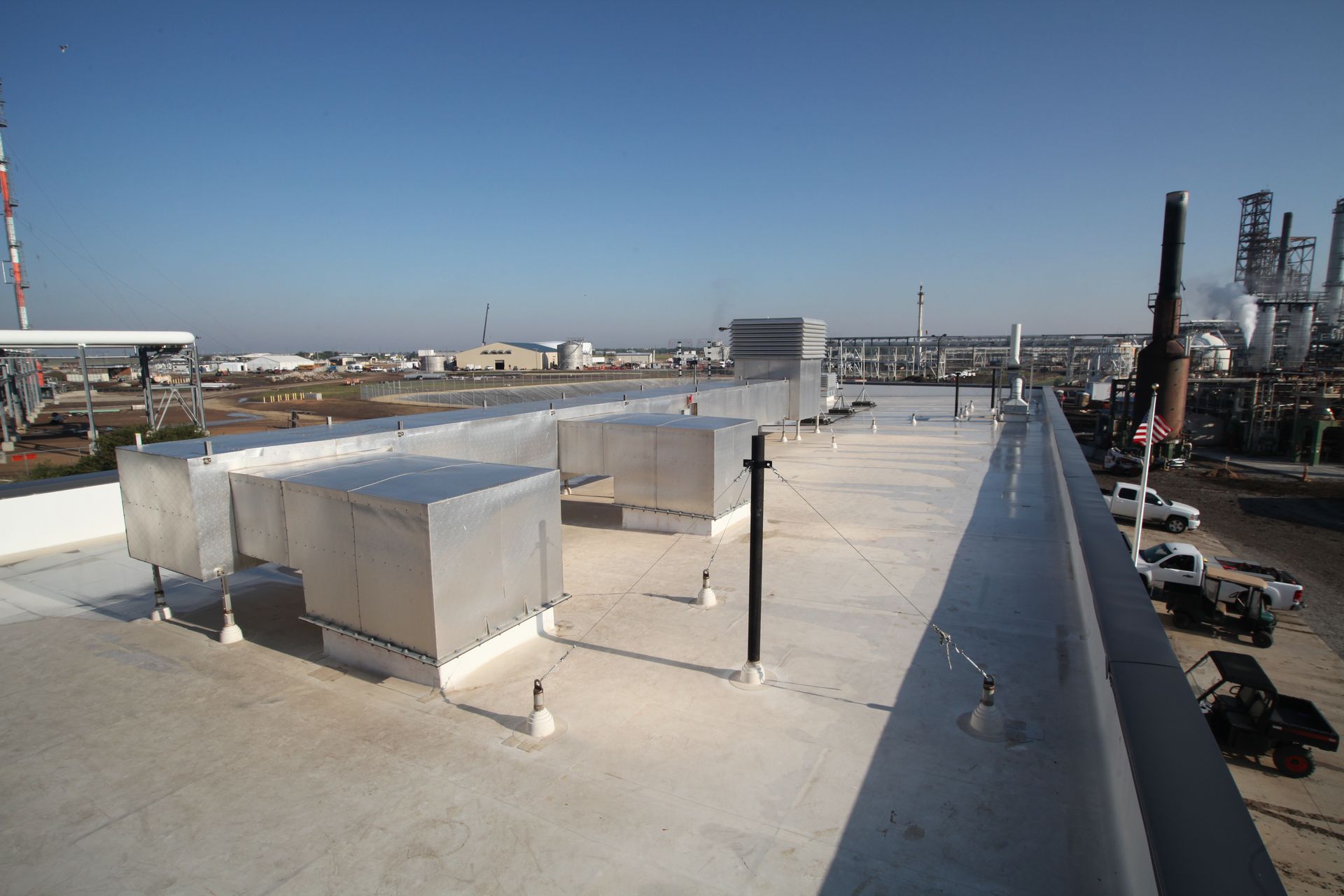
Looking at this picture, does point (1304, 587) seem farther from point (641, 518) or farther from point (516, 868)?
point (516, 868)

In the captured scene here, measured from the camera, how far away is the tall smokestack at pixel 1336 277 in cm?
6981

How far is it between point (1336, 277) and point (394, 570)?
102408 mm

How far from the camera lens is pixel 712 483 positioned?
551 inches

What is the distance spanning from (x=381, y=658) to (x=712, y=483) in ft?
25.1

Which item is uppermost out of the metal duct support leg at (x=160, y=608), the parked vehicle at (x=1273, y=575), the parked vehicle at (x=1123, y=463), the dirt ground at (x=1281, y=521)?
the metal duct support leg at (x=160, y=608)

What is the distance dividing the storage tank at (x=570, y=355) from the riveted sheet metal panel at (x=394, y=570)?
98.8m

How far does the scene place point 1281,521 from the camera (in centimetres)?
2608

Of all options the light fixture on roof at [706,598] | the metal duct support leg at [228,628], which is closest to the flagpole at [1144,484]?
the light fixture on roof at [706,598]

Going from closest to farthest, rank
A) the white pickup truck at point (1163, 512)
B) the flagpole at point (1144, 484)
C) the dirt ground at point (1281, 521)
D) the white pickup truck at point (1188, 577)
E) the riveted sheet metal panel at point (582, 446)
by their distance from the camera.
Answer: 1. the flagpole at point (1144, 484)
2. the riveted sheet metal panel at point (582, 446)
3. the white pickup truck at point (1188, 577)
4. the dirt ground at point (1281, 521)
5. the white pickup truck at point (1163, 512)

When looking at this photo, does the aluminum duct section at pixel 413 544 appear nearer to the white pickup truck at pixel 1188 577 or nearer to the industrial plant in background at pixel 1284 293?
the white pickup truck at pixel 1188 577

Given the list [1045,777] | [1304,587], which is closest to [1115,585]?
[1045,777]

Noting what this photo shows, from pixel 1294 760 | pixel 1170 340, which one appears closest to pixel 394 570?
pixel 1294 760

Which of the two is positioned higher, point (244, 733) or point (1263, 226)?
point (1263, 226)

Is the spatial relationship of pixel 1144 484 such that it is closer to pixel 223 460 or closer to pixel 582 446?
pixel 582 446
